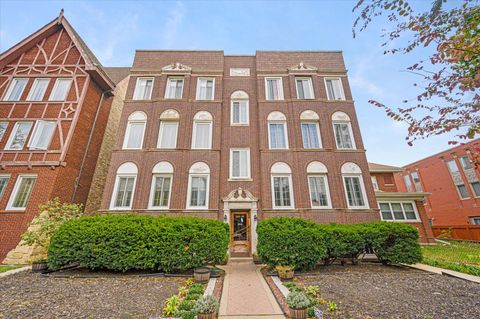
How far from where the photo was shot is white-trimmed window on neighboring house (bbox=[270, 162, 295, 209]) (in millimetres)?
11523

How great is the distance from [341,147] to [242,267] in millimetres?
9542

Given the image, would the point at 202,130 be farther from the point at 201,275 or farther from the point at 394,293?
the point at 394,293

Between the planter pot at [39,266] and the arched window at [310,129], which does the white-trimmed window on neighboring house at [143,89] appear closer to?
the planter pot at [39,266]

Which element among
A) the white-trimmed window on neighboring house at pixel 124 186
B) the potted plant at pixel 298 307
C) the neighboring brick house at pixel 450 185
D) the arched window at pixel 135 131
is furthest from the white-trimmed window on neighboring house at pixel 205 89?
the neighboring brick house at pixel 450 185

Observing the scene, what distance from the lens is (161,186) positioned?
1168cm

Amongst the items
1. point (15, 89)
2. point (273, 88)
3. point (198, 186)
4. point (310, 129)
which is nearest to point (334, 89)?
point (310, 129)

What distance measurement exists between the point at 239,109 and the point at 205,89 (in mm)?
2943

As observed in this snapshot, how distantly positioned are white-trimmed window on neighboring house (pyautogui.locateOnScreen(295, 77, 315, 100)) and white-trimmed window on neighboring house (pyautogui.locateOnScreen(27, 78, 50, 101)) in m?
16.9

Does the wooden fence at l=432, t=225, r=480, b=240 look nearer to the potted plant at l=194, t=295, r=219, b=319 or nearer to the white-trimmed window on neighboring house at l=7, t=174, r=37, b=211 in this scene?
the potted plant at l=194, t=295, r=219, b=319

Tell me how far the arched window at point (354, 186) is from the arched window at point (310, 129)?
2.26 meters

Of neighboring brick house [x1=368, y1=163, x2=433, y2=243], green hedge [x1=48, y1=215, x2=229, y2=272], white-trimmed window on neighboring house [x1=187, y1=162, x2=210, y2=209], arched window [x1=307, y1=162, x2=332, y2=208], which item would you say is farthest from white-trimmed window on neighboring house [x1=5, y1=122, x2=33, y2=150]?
neighboring brick house [x1=368, y1=163, x2=433, y2=243]

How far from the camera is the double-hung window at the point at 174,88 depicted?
13.8 m

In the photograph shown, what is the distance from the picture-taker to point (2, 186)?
10.6 metres

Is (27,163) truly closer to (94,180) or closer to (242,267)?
(94,180)
